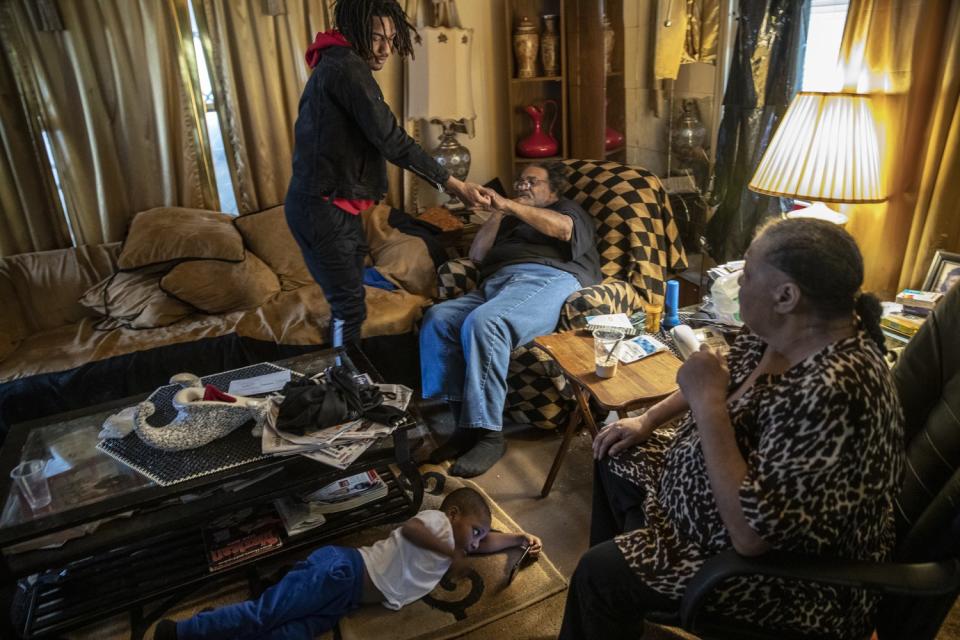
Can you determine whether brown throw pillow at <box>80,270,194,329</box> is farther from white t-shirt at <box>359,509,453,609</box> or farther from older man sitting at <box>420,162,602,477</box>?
white t-shirt at <box>359,509,453,609</box>

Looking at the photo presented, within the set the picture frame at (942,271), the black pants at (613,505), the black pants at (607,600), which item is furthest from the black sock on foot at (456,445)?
the picture frame at (942,271)

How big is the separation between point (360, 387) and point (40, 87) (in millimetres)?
2299

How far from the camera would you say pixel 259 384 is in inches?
77.4

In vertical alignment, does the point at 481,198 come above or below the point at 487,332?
above

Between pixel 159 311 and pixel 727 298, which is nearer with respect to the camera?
pixel 727 298

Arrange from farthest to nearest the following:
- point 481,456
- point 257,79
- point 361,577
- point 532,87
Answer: point 532,87 → point 257,79 → point 481,456 → point 361,577

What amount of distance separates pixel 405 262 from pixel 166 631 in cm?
188

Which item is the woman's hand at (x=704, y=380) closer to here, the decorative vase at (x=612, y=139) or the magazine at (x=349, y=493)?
the magazine at (x=349, y=493)

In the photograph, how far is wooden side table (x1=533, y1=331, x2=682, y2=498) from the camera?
5.57ft

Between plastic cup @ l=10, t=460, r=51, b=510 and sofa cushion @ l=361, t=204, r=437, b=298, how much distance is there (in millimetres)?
1598

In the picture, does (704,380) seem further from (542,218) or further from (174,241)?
(174,241)

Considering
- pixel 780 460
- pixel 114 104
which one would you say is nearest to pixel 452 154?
pixel 114 104

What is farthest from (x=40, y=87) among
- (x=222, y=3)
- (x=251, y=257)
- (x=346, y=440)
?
(x=346, y=440)

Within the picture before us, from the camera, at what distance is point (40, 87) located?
2844 mm
